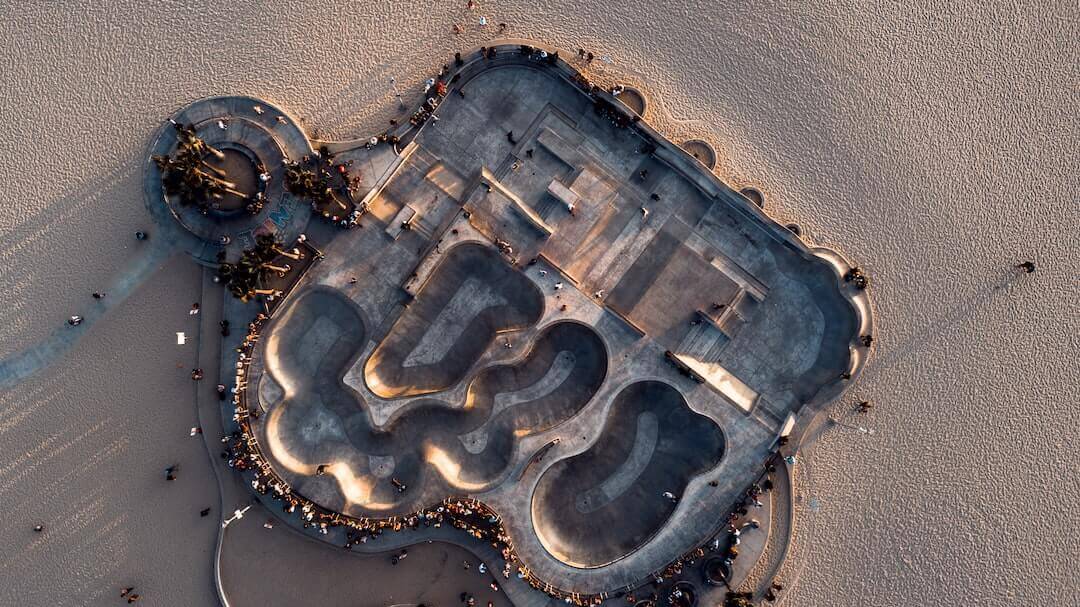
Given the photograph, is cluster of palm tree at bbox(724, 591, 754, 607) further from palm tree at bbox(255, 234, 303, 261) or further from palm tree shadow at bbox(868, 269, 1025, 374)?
palm tree at bbox(255, 234, 303, 261)

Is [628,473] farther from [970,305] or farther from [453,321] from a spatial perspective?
[970,305]

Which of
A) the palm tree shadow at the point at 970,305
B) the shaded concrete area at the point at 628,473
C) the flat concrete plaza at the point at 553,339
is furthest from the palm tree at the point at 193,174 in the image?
the palm tree shadow at the point at 970,305

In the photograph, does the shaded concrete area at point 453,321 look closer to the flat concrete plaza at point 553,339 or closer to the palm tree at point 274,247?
the flat concrete plaza at point 553,339

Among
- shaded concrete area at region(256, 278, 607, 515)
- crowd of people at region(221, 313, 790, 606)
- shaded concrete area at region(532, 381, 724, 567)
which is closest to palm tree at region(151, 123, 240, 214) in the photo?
crowd of people at region(221, 313, 790, 606)

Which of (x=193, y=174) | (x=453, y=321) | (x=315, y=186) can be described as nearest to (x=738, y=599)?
(x=453, y=321)

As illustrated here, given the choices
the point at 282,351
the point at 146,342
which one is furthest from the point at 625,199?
the point at 146,342
